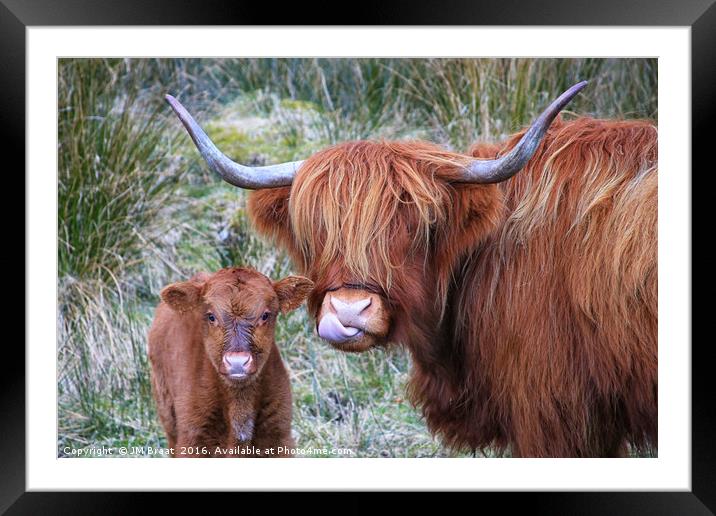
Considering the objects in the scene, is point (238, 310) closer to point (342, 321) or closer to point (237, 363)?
point (237, 363)

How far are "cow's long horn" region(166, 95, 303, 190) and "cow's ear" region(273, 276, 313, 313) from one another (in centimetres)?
42

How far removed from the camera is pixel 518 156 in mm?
3691

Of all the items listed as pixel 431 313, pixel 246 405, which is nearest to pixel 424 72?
pixel 431 313

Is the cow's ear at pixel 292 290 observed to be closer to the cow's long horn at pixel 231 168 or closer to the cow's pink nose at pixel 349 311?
the cow's pink nose at pixel 349 311

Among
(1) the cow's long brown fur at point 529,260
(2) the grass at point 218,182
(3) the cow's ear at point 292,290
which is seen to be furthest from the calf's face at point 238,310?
(2) the grass at point 218,182

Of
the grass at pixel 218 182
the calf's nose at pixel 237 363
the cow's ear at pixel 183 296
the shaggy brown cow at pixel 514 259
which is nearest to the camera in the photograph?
the shaggy brown cow at pixel 514 259

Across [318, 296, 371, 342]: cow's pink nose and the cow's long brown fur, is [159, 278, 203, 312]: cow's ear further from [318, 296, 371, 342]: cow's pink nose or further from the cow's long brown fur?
[318, 296, 371, 342]: cow's pink nose

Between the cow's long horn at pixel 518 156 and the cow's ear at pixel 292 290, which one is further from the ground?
the cow's long horn at pixel 518 156

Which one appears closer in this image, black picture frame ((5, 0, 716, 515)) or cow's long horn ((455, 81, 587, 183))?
cow's long horn ((455, 81, 587, 183))

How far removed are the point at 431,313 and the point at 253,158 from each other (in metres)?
2.38

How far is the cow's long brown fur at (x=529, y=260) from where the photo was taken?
3816 mm

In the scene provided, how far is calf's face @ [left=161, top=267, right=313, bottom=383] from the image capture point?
13.0 feet

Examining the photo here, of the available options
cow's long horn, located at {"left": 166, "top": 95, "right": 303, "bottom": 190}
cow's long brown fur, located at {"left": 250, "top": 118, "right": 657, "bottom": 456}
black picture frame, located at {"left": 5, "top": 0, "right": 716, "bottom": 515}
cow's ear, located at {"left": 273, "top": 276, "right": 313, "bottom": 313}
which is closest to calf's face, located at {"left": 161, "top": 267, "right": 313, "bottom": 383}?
cow's ear, located at {"left": 273, "top": 276, "right": 313, "bottom": 313}
